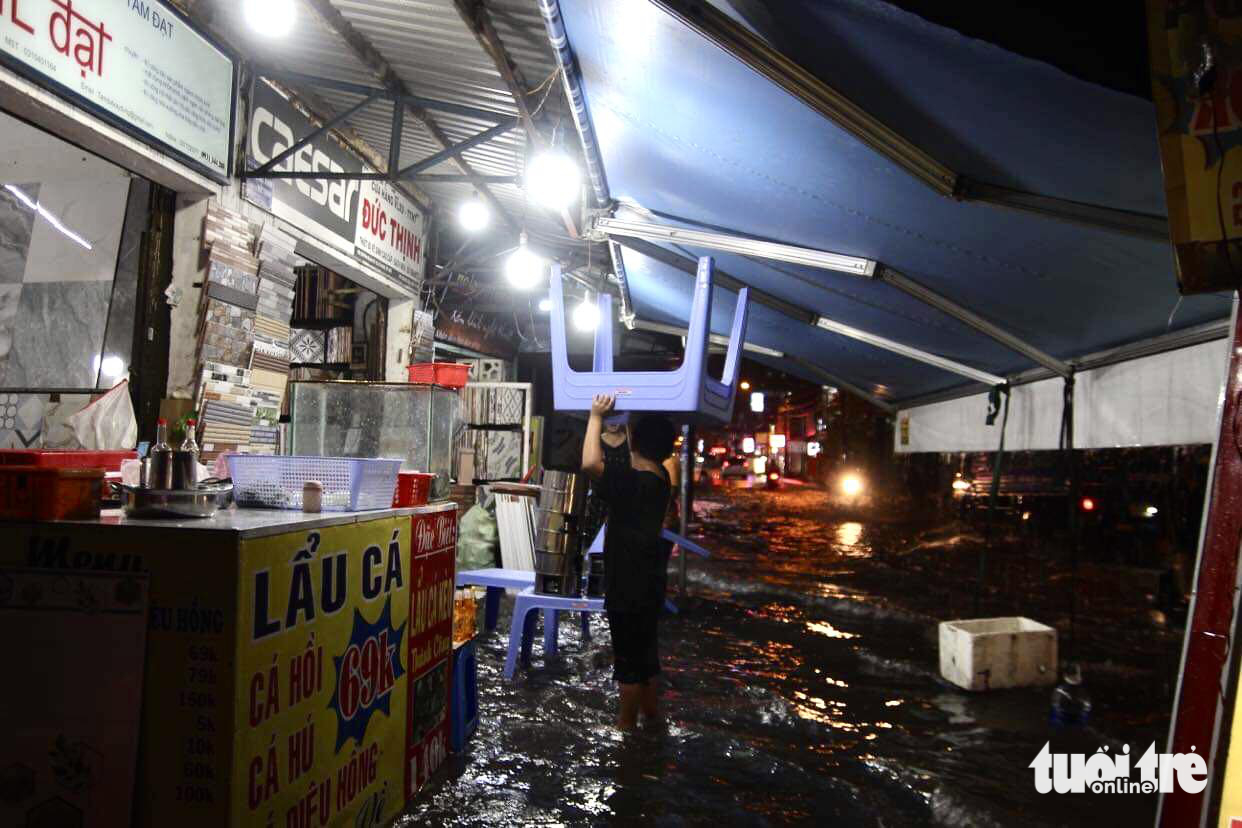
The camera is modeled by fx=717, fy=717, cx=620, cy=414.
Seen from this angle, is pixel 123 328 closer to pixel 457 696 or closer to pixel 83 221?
pixel 83 221

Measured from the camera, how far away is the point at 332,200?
873 centimetres

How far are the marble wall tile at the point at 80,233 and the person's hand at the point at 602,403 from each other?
5.31 metres

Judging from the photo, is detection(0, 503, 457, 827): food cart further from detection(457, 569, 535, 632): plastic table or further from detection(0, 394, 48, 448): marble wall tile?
detection(0, 394, 48, 448): marble wall tile

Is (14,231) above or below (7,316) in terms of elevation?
above

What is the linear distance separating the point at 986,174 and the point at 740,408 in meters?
62.9

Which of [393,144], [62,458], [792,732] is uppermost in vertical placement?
[393,144]

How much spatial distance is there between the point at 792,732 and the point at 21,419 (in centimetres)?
719

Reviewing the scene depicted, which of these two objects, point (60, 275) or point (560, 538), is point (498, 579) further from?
point (60, 275)

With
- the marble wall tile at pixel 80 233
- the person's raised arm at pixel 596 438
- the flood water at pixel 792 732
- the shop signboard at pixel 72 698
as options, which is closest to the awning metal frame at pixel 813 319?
the flood water at pixel 792 732

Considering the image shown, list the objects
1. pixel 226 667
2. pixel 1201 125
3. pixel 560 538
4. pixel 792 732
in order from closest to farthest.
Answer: pixel 226 667 < pixel 1201 125 < pixel 792 732 < pixel 560 538

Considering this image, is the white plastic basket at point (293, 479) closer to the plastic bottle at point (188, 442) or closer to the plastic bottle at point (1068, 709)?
the plastic bottle at point (188, 442)

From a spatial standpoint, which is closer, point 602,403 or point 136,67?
point 602,403

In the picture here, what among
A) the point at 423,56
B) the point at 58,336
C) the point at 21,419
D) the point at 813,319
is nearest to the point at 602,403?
the point at 813,319

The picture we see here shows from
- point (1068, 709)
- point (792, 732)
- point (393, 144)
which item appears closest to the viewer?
point (792, 732)
